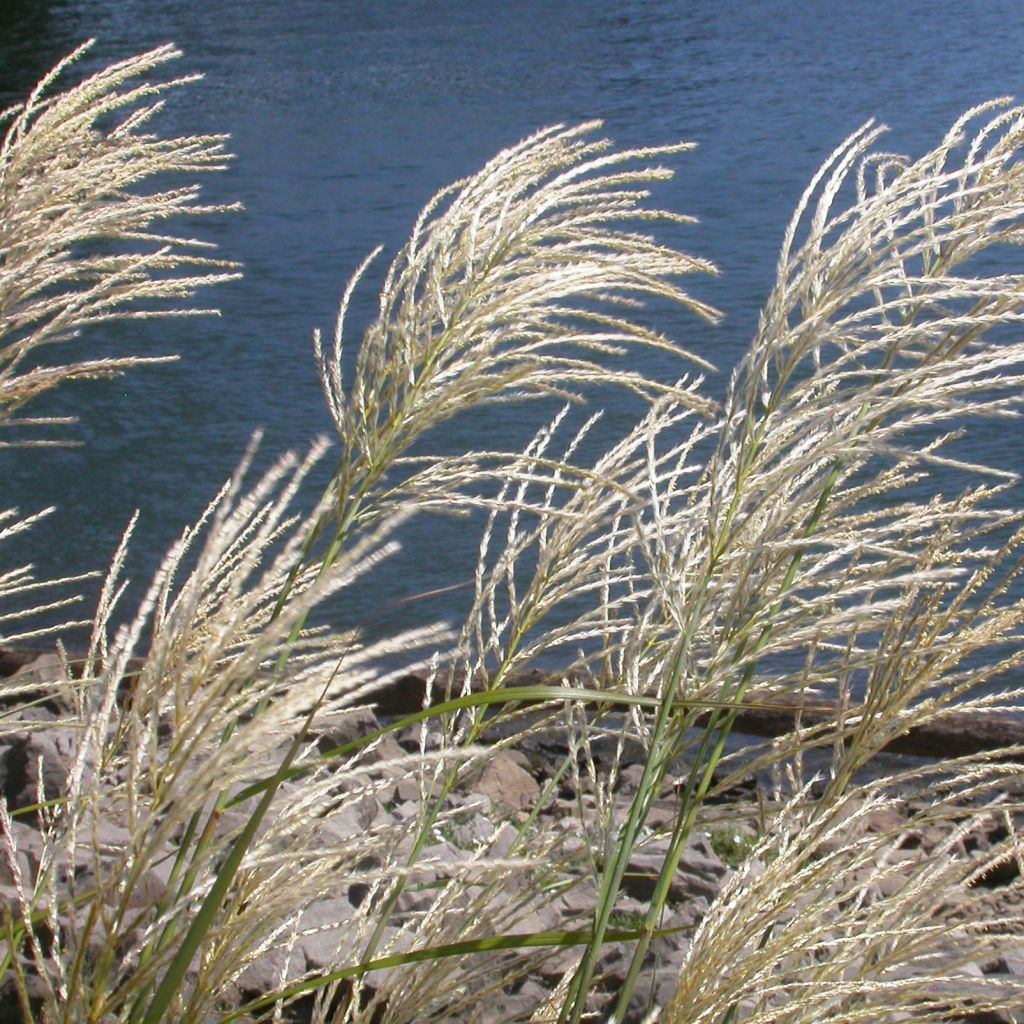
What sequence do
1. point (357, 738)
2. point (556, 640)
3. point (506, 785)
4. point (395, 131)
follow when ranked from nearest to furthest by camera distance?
point (556, 640) < point (506, 785) < point (357, 738) < point (395, 131)

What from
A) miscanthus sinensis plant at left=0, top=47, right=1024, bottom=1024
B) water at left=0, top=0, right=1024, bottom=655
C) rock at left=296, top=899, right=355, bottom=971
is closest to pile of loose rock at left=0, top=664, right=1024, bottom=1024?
rock at left=296, top=899, right=355, bottom=971

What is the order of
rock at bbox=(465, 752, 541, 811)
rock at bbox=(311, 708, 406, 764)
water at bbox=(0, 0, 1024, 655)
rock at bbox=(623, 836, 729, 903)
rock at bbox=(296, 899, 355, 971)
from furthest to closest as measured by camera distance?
water at bbox=(0, 0, 1024, 655) → rock at bbox=(311, 708, 406, 764) → rock at bbox=(465, 752, 541, 811) → rock at bbox=(623, 836, 729, 903) → rock at bbox=(296, 899, 355, 971)

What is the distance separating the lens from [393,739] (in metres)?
4.14

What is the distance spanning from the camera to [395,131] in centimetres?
1305

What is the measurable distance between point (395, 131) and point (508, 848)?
1173 cm

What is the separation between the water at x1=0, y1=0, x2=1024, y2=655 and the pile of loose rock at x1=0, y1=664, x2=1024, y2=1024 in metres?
1.09

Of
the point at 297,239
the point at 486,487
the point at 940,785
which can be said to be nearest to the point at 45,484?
the point at 486,487

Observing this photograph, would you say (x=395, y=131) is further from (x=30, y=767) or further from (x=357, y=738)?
(x=30, y=767)

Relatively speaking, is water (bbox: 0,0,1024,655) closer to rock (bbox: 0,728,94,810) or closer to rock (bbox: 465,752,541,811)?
rock (bbox: 465,752,541,811)

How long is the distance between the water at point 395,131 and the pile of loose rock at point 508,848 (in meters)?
1.09

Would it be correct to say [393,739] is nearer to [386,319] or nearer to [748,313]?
[386,319]

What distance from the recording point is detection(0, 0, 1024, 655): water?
679 cm

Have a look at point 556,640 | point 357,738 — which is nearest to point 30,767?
point 357,738

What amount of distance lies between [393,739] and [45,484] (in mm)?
3287
